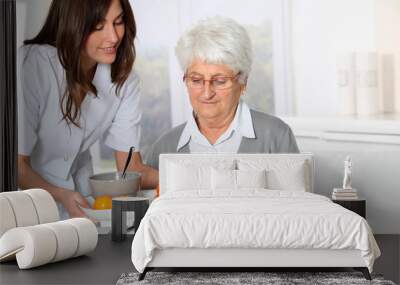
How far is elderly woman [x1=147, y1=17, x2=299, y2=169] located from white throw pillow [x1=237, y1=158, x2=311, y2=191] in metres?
0.40

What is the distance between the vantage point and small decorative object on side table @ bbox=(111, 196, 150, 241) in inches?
278

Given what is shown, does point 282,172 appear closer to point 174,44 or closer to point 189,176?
point 189,176

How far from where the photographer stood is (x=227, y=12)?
7.69 metres

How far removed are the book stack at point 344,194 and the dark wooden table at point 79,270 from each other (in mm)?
2101

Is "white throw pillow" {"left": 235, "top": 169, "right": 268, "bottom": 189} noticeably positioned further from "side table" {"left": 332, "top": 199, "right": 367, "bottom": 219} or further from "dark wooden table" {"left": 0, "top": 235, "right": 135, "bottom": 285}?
"dark wooden table" {"left": 0, "top": 235, "right": 135, "bottom": 285}

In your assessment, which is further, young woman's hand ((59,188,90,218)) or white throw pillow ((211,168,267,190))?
young woman's hand ((59,188,90,218))

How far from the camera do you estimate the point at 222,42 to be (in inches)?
303

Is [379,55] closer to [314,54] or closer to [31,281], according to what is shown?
[314,54]

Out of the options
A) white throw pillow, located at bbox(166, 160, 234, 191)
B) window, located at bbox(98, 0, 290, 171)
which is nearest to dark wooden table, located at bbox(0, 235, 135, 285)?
white throw pillow, located at bbox(166, 160, 234, 191)

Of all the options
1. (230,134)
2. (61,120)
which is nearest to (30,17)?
(61,120)

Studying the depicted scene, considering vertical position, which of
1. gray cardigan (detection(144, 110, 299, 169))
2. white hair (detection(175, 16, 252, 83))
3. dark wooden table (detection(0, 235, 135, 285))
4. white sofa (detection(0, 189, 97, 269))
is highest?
white hair (detection(175, 16, 252, 83))

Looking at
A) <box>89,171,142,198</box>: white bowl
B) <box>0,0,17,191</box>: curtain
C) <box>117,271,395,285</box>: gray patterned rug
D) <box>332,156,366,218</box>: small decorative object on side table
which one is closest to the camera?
<box>117,271,395,285</box>: gray patterned rug

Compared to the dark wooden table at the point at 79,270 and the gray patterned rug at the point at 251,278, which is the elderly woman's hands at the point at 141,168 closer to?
the dark wooden table at the point at 79,270

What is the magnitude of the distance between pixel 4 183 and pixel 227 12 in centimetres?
278
